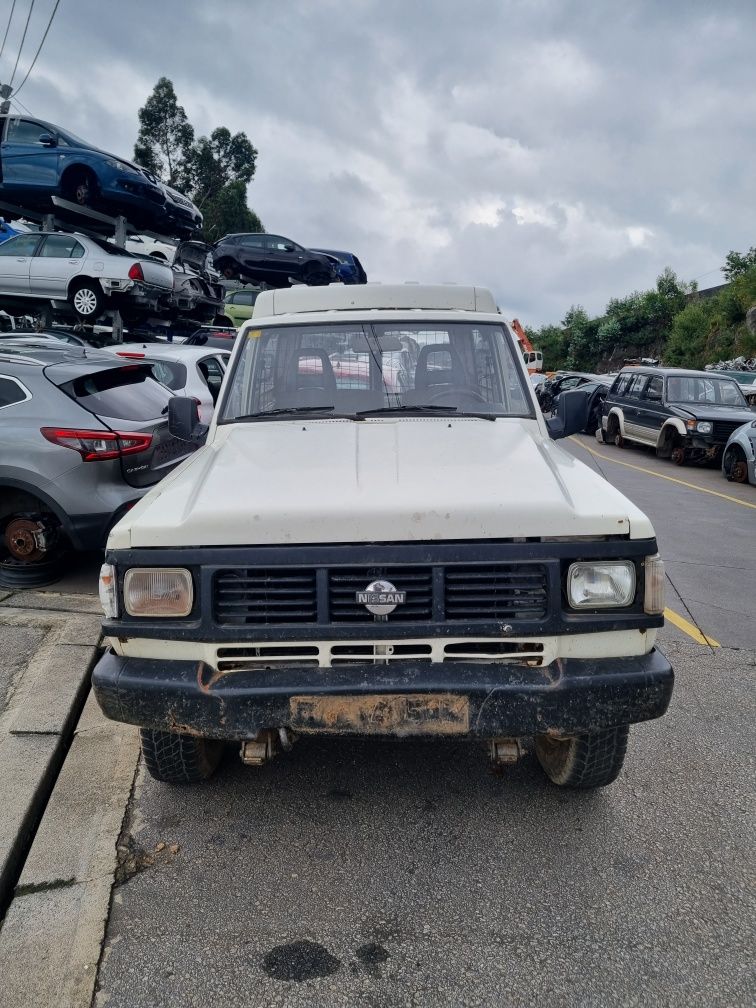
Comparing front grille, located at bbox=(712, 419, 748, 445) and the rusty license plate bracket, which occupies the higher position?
front grille, located at bbox=(712, 419, 748, 445)

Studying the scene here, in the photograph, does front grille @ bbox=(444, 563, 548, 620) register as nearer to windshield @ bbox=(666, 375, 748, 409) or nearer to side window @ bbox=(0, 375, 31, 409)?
side window @ bbox=(0, 375, 31, 409)

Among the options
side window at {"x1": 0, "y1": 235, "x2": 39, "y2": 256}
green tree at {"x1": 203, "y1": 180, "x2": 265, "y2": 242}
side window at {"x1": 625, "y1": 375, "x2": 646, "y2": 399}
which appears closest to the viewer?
side window at {"x1": 0, "y1": 235, "x2": 39, "y2": 256}

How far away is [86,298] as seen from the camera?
12602 mm

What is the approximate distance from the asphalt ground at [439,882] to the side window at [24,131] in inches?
533

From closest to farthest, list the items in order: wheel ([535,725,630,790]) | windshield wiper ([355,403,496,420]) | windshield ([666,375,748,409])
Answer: wheel ([535,725,630,790]) → windshield wiper ([355,403,496,420]) → windshield ([666,375,748,409])

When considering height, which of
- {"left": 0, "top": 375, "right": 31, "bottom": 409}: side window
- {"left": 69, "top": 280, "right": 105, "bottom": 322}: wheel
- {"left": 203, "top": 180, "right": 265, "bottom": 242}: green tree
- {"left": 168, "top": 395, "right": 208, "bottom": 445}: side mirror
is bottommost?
{"left": 168, "top": 395, "right": 208, "bottom": 445}: side mirror

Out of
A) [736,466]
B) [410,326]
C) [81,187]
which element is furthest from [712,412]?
[410,326]

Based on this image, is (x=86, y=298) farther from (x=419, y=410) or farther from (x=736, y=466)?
(x=736, y=466)

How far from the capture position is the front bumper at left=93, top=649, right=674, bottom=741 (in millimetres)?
2557

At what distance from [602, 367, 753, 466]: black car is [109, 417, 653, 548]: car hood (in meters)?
12.3

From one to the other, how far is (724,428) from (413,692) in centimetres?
1360

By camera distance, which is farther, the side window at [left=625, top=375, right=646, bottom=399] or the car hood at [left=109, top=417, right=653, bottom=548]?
the side window at [left=625, top=375, right=646, bottom=399]

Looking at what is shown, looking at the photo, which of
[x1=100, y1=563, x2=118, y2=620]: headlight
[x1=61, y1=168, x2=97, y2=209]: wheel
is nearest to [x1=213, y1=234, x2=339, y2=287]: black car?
[x1=61, y1=168, x2=97, y2=209]: wheel

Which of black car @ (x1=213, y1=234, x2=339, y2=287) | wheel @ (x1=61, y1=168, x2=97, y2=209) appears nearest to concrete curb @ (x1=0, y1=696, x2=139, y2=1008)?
wheel @ (x1=61, y1=168, x2=97, y2=209)
